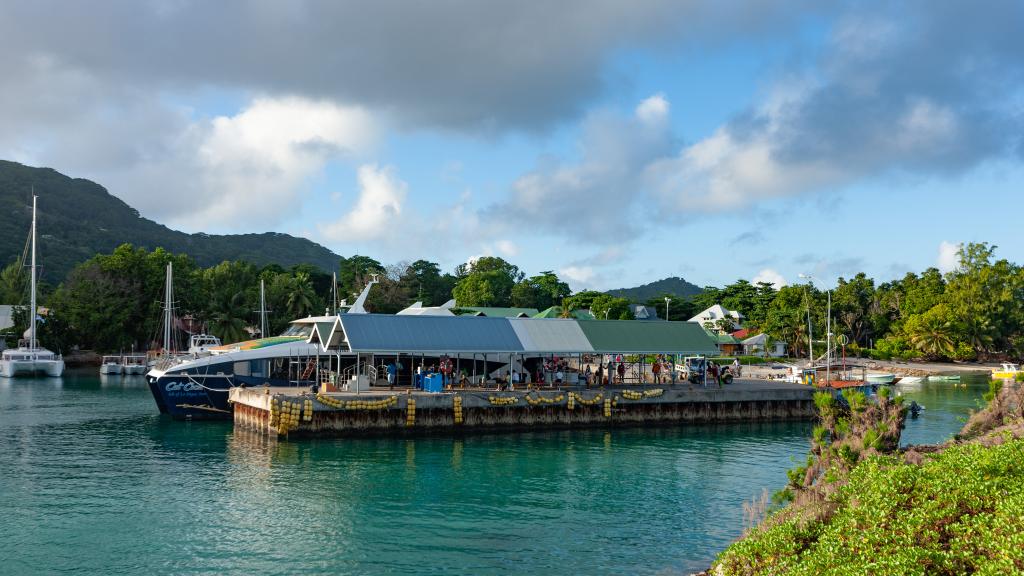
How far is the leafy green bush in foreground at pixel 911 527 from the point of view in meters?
11.1

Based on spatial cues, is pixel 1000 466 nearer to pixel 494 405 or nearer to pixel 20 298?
pixel 494 405

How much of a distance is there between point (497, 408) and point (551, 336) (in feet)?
19.7

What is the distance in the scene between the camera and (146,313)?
297 ft

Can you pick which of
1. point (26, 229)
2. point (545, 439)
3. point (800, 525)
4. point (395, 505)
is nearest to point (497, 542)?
point (395, 505)

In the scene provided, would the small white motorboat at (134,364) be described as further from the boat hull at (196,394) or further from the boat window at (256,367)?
the boat window at (256,367)

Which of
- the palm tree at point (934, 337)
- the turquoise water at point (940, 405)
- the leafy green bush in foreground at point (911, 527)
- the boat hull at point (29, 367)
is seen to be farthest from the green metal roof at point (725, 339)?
the leafy green bush in foreground at point (911, 527)

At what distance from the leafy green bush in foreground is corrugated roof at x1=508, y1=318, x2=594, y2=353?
26796 mm

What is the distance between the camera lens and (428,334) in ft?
129

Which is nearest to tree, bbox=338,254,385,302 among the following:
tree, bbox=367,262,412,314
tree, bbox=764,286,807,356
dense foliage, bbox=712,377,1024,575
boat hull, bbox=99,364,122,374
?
tree, bbox=367,262,412,314

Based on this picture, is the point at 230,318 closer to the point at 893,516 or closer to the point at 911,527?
the point at 893,516

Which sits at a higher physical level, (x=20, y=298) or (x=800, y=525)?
(x=20, y=298)

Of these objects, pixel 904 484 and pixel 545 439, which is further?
pixel 545 439

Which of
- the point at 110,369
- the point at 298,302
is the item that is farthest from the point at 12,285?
the point at 110,369

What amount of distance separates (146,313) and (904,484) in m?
91.3
